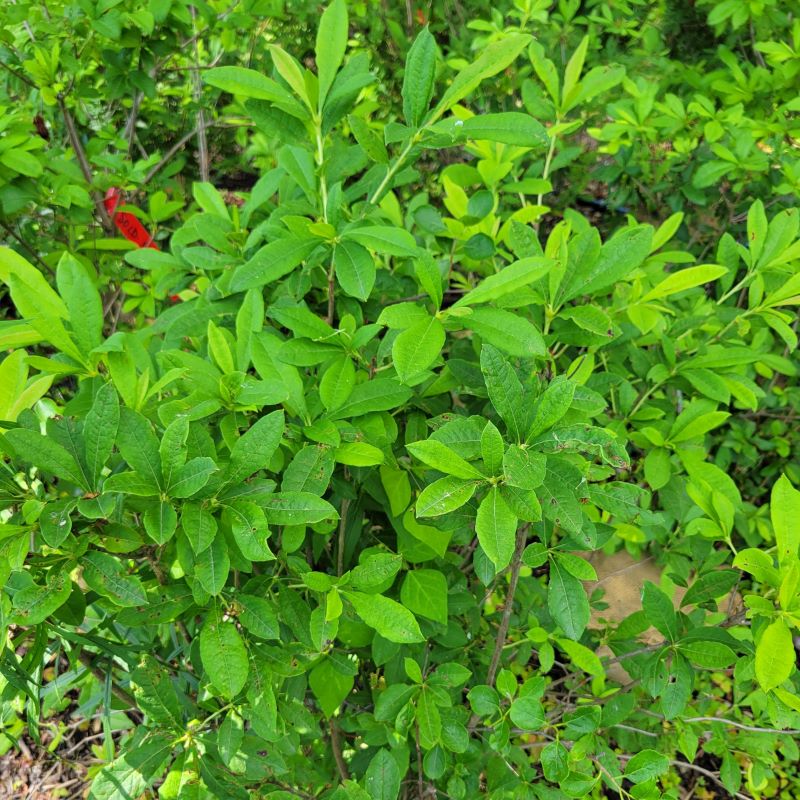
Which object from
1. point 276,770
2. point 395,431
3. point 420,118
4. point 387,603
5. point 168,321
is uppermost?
point 420,118

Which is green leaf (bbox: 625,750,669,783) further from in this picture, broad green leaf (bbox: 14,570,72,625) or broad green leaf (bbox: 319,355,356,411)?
broad green leaf (bbox: 14,570,72,625)

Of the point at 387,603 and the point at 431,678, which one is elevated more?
the point at 387,603

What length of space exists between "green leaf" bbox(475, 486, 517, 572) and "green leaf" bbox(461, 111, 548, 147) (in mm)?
540

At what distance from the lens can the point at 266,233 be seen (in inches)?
44.1

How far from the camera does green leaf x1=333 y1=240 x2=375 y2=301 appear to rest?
1.03m

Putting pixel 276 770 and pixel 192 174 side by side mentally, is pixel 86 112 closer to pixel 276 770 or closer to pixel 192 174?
pixel 192 174

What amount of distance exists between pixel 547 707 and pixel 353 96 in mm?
1504

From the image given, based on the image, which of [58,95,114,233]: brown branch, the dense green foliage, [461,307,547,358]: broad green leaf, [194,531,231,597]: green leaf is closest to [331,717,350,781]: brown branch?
the dense green foliage

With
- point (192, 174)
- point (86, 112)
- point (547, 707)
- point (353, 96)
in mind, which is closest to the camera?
point (353, 96)

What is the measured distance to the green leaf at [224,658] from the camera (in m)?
0.92

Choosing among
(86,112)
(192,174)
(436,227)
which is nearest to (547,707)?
(436,227)

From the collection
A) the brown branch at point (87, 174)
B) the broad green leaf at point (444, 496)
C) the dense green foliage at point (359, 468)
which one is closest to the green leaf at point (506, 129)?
the dense green foliage at point (359, 468)

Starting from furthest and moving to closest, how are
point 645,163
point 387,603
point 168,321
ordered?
1. point 645,163
2. point 168,321
3. point 387,603

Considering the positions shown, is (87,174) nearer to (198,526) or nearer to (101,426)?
(101,426)
